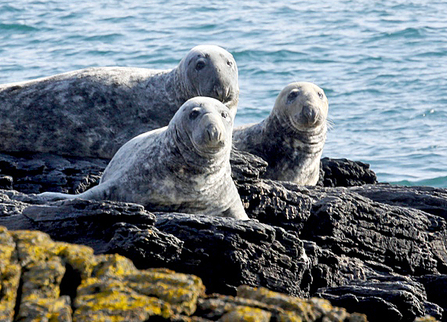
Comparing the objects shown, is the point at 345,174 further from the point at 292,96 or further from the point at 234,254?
the point at 234,254

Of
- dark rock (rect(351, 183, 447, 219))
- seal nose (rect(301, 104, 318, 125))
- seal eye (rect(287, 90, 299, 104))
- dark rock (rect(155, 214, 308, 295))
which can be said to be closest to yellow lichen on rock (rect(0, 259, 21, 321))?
dark rock (rect(155, 214, 308, 295))

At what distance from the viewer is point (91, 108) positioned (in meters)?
12.0

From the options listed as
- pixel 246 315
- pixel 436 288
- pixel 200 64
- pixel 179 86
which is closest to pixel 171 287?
pixel 246 315

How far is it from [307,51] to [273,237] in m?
21.7

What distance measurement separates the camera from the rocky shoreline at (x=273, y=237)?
24.0 ft

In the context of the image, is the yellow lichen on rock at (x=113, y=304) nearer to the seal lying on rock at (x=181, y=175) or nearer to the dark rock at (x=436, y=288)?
the seal lying on rock at (x=181, y=175)

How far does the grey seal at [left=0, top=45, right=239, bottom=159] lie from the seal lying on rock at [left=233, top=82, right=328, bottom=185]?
0.94 meters

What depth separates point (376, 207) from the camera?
33.8 ft

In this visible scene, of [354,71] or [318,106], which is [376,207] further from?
[354,71]

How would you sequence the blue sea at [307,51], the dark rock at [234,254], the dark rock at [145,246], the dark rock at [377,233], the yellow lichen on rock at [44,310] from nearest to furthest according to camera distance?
1. the yellow lichen on rock at [44,310]
2. the dark rock at [145,246]
3. the dark rock at [234,254]
4. the dark rock at [377,233]
5. the blue sea at [307,51]

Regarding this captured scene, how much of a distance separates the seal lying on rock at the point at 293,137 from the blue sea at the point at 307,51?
6.41m

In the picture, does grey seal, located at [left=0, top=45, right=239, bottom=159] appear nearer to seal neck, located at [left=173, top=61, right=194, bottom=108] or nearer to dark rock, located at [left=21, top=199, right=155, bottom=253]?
seal neck, located at [left=173, top=61, right=194, bottom=108]

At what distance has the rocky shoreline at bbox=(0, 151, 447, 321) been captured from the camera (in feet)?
24.0

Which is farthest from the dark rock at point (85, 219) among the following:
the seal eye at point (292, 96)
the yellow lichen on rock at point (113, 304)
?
the seal eye at point (292, 96)
